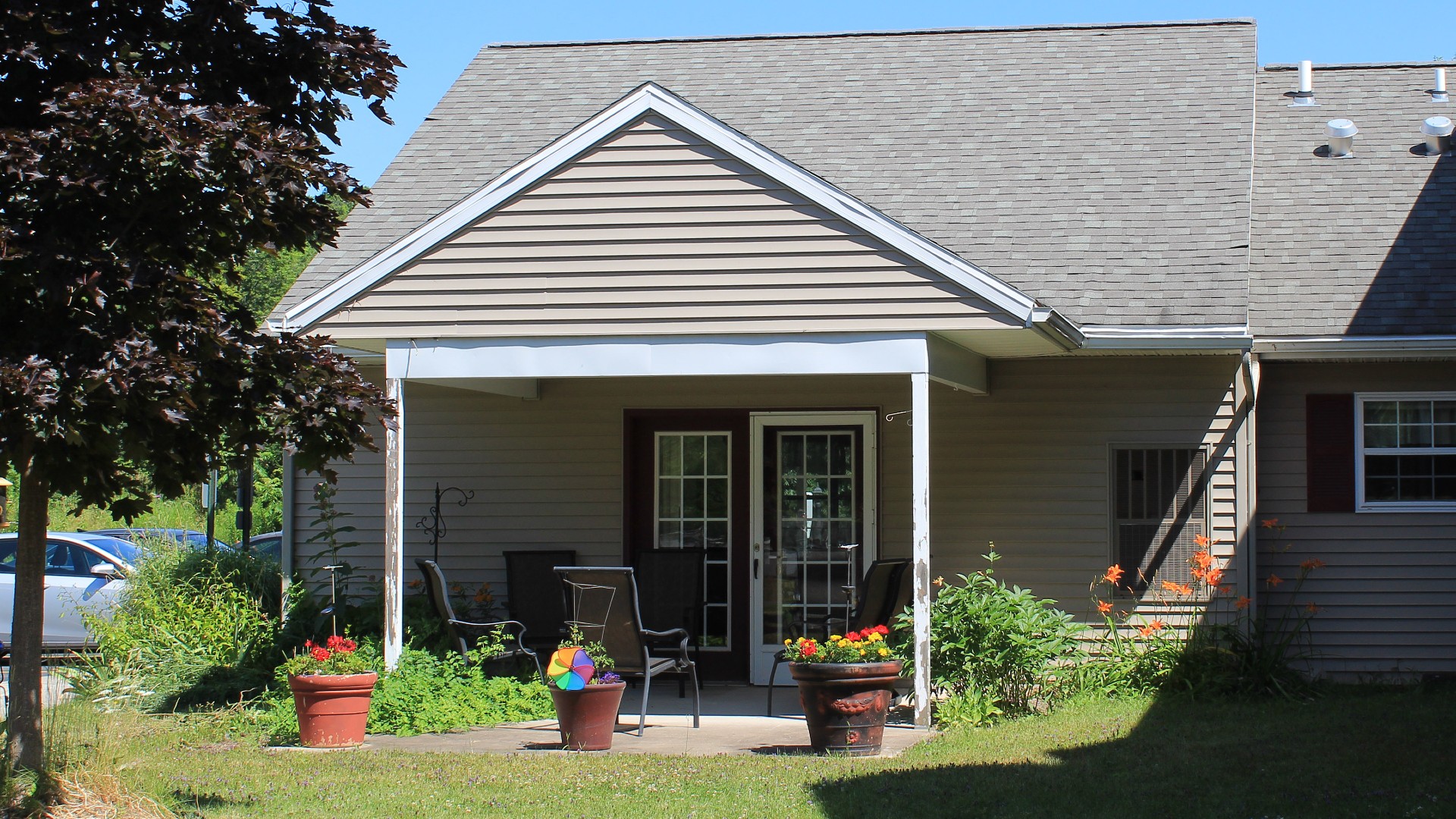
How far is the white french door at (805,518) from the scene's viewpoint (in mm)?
10070

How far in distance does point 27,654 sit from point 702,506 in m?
5.70

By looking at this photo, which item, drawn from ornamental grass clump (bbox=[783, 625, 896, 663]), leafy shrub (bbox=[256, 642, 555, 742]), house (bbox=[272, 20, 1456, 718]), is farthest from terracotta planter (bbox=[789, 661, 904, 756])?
leafy shrub (bbox=[256, 642, 555, 742])

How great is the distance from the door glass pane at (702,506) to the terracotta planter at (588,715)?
9.17 ft

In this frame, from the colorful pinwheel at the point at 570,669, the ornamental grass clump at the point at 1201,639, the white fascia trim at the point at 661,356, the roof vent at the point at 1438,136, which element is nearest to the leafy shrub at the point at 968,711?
the ornamental grass clump at the point at 1201,639

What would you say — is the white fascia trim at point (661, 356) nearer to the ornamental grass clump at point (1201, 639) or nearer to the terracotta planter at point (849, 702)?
the terracotta planter at point (849, 702)

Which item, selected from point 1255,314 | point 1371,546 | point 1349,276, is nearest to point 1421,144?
point 1349,276

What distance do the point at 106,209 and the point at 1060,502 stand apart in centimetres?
680

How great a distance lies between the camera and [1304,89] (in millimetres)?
12500

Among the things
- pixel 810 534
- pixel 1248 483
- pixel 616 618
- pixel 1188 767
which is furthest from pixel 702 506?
pixel 1188 767

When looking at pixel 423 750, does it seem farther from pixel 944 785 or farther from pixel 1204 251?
pixel 1204 251

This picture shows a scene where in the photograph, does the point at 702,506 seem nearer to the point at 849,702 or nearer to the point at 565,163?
the point at 565,163

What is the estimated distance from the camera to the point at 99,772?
17.8 feet

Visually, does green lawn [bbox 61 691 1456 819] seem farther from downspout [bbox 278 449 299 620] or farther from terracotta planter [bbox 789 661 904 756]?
downspout [bbox 278 449 299 620]

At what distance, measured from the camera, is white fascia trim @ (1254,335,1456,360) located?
925 centimetres
